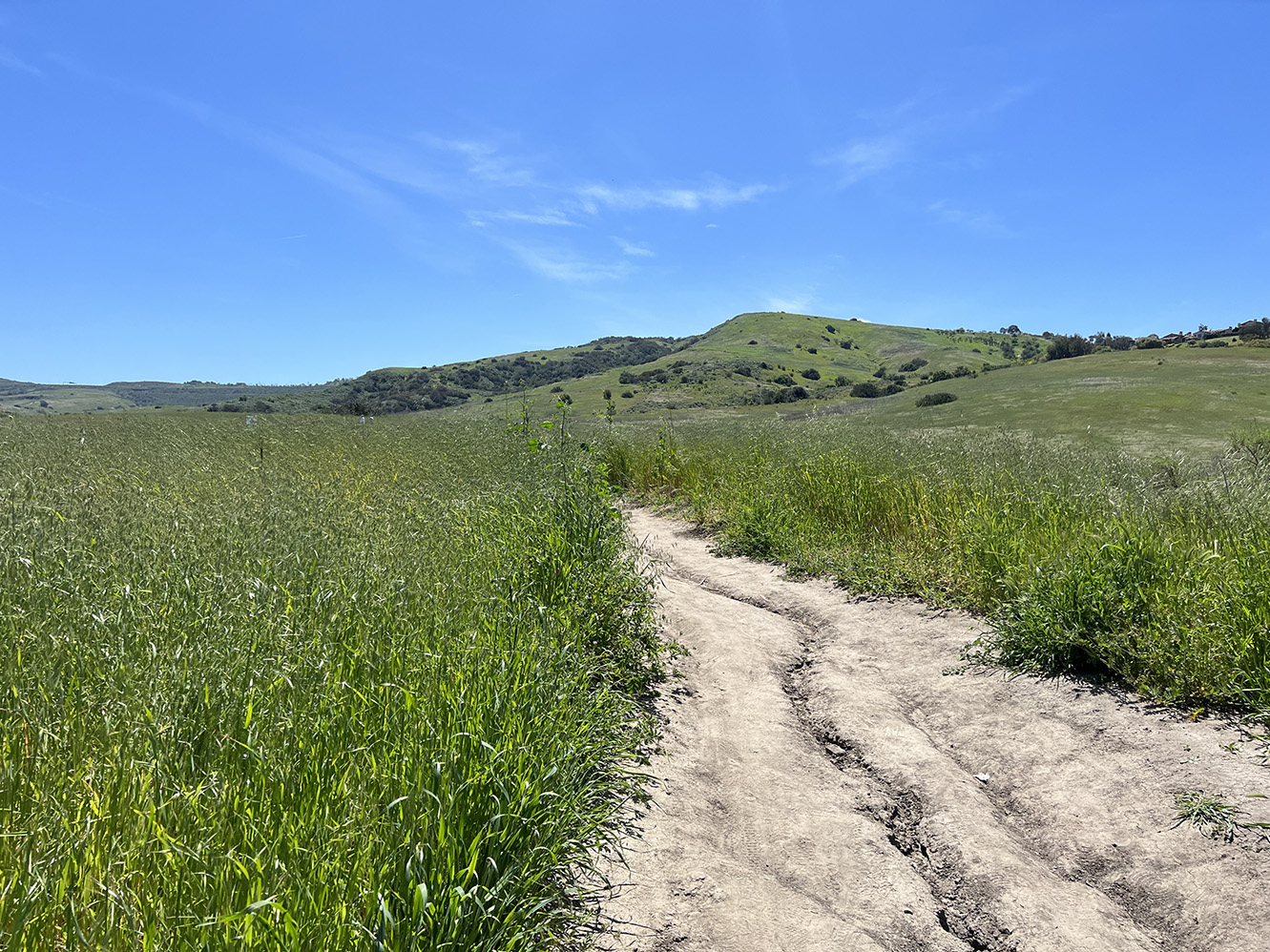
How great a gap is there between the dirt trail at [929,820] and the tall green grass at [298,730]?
427mm

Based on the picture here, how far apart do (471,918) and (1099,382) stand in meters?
25.8

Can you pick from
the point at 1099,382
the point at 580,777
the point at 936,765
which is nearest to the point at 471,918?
the point at 580,777

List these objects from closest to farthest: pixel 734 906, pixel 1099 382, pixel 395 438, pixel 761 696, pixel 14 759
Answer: pixel 14 759 → pixel 734 906 → pixel 761 696 → pixel 395 438 → pixel 1099 382

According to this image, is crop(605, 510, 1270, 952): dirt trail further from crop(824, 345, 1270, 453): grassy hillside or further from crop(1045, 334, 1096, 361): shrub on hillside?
crop(1045, 334, 1096, 361): shrub on hillside

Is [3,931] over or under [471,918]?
over

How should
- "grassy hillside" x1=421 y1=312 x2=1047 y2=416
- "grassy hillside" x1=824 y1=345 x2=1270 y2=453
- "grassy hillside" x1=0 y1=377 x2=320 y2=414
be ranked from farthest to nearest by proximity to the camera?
"grassy hillside" x1=0 y1=377 x2=320 y2=414 < "grassy hillside" x1=421 y1=312 x2=1047 y2=416 < "grassy hillside" x1=824 y1=345 x2=1270 y2=453

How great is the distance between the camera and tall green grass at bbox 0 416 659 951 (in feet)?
5.57

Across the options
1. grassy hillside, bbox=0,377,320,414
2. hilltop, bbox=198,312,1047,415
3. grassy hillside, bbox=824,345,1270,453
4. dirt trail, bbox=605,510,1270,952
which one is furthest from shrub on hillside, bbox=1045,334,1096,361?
grassy hillside, bbox=0,377,320,414

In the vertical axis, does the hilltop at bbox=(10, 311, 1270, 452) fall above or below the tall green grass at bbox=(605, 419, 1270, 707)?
above

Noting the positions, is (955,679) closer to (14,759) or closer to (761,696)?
(761,696)

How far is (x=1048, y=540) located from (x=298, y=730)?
5618 mm

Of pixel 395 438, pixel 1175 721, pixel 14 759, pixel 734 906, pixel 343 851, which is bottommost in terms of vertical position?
pixel 734 906

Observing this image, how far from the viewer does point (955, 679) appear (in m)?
4.85

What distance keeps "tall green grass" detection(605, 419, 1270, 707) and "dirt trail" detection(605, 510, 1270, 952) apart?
39 centimetres
